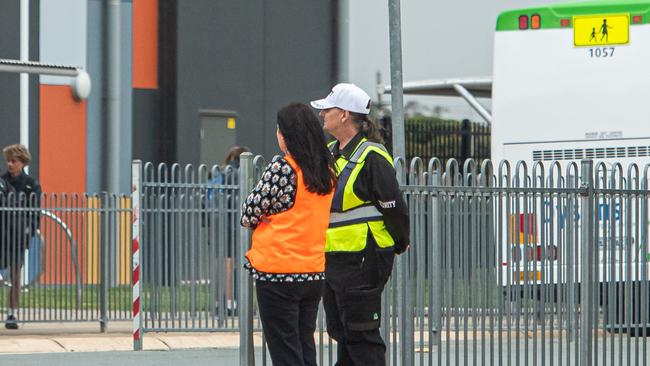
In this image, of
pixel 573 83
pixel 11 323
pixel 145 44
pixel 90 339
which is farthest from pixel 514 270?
pixel 145 44

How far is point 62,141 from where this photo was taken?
70.9 feet

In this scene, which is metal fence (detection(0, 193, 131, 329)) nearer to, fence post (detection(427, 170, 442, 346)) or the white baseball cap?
fence post (detection(427, 170, 442, 346))

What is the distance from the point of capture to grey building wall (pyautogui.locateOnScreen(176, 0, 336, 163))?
22531mm

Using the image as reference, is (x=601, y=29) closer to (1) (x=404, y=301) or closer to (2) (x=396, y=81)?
(2) (x=396, y=81)

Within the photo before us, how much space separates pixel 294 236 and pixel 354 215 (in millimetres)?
407

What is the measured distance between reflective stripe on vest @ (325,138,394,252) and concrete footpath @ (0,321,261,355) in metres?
5.46

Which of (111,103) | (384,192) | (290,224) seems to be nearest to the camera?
(290,224)

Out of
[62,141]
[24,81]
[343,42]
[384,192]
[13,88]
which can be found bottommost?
[384,192]

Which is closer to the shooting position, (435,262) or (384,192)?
(384,192)

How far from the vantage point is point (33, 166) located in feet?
69.5

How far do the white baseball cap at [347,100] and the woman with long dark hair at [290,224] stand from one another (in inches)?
7.7

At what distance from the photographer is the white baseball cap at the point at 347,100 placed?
8.06 m

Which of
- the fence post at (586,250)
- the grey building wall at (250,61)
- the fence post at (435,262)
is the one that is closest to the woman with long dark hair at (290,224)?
the fence post at (435,262)

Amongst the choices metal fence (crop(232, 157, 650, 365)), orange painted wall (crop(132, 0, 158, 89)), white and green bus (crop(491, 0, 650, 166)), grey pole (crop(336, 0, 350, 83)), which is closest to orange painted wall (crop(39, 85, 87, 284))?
orange painted wall (crop(132, 0, 158, 89))
